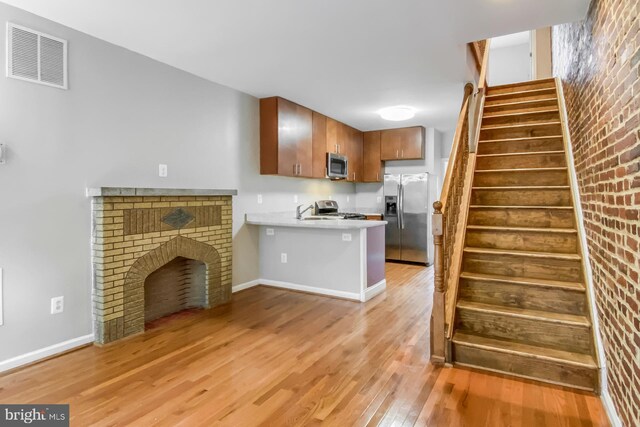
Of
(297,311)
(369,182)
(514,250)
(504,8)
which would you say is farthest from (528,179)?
(369,182)

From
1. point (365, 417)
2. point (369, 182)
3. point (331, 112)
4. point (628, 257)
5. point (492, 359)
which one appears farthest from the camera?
point (369, 182)

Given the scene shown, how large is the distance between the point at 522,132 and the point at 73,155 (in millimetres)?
4332

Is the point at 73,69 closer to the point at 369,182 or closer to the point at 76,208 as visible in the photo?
the point at 76,208

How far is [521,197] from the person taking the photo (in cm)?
330

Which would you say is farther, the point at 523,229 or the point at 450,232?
the point at 523,229

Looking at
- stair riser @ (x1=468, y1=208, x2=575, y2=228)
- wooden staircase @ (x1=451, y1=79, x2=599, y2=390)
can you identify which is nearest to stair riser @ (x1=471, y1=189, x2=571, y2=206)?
wooden staircase @ (x1=451, y1=79, x2=599, y2=390)

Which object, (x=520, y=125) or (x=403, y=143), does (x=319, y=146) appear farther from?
(x=520, y=125)

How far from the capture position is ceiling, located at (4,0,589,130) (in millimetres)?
2387

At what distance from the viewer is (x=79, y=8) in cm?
240

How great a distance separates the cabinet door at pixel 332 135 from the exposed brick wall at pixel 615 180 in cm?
339

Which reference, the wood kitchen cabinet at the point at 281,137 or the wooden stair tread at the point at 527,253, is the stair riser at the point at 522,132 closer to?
the wooden stair tread at the point at 527,253

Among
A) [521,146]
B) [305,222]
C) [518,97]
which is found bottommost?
Answer: [305,222]

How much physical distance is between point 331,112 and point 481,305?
3.55 metres

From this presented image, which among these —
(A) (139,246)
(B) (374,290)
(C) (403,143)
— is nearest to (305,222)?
(B) (374,290)
